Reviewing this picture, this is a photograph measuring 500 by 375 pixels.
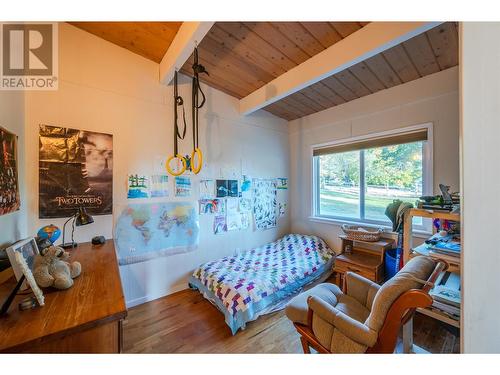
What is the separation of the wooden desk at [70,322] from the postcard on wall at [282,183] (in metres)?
2.78

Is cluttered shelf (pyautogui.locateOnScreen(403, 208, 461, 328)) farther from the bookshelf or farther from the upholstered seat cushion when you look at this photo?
the upholstered seat cushion

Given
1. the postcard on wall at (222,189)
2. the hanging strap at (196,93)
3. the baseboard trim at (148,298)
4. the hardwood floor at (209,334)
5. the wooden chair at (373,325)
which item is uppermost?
the hanging strap at (196,93)

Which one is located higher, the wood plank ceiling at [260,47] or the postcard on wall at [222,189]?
the wood plank ceiling at [260,47]

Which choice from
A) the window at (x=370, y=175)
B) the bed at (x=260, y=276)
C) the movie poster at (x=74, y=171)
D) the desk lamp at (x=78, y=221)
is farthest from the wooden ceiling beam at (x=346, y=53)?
the desk lamp at (x=78, y=221)

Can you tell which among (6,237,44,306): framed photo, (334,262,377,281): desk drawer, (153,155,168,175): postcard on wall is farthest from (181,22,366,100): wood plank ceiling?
(334,262,377,281): desk drawer

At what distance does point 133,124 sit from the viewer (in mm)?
2086

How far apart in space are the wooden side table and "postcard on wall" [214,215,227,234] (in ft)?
5.13

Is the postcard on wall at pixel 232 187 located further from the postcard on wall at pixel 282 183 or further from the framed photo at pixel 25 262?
the framed photo at pixel 25 262

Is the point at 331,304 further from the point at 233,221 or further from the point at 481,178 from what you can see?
the point at 233,221

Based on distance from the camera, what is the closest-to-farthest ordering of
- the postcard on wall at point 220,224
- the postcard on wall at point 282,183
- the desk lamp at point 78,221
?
the desk lamp at point 78,221
the postcard on wall at point 220,224
the postcard on wall at point 282,183

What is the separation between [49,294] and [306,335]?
1.39 metres

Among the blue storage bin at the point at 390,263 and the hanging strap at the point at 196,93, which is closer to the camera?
the hanging strap at the point at 196,93

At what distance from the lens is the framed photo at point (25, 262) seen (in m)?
0.76

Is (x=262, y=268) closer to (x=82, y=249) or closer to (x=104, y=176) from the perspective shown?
(x=82, y=249)
